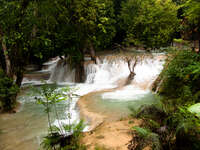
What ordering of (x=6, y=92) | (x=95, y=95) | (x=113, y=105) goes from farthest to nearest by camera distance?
(x=95, y=95), (x=113, y=105), (x=6, y=92)

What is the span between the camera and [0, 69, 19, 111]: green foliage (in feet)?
20.6

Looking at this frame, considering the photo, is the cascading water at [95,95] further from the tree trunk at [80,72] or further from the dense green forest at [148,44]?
the dense green forest at [148,44]

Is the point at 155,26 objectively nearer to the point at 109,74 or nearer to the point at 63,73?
the point at 109,74

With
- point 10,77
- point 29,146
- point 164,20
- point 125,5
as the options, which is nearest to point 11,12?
A: point 10,77

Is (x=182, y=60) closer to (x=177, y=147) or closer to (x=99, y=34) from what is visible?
(x=177, y=147)

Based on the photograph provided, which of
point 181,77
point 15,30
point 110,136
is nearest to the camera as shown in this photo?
point 110,136

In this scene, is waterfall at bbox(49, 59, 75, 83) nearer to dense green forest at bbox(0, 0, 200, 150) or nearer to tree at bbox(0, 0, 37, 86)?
dense green forest at bbox(0, 0, 200, 150)

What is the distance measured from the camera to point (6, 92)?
6418 millimetres

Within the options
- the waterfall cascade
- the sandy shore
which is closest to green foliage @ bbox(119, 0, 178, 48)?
the waterfall cascade

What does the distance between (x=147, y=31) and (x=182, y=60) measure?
8.02 meters

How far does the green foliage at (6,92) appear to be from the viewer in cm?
627

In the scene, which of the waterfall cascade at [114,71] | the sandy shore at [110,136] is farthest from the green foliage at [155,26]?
the sandy shore at [110,136]

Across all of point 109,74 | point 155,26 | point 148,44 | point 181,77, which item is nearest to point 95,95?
point 181,77

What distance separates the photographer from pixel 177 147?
7.40 ft
